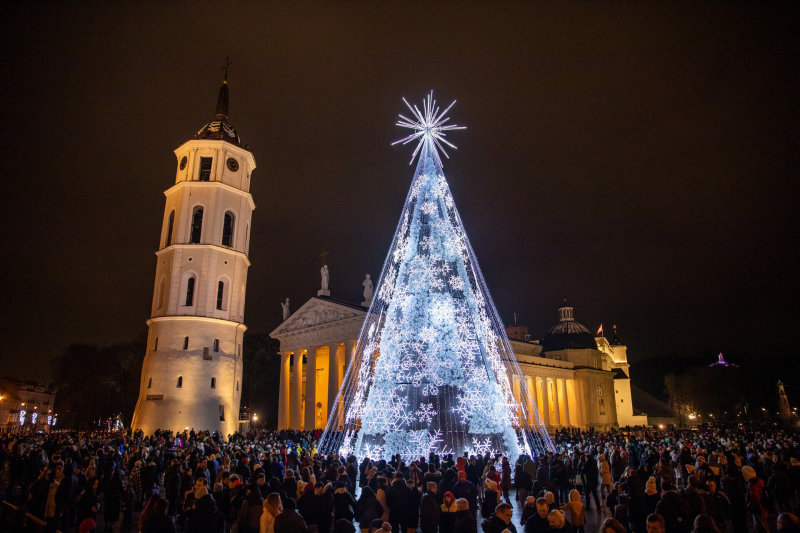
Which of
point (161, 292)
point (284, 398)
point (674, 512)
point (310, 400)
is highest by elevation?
point (161, 292)

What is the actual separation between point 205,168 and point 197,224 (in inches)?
181

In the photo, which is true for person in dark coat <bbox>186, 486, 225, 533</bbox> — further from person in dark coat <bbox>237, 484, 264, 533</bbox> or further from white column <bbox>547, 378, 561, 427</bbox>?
white column <bbox>547, 378, 561, 427</bbox>

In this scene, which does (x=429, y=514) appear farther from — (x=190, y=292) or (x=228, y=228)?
(x=228, y=228)

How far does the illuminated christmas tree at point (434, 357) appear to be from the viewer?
1781 centimetres

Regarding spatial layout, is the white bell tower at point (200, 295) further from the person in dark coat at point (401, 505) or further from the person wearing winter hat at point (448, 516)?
the person wearing winter hat at point (448, 516)

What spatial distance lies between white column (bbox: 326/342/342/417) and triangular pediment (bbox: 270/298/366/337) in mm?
2708

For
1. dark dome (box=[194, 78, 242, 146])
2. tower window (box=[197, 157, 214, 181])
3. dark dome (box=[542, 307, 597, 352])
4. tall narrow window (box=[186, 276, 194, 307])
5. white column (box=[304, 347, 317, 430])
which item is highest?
dark dome (box=[194, 78, 242, 146])

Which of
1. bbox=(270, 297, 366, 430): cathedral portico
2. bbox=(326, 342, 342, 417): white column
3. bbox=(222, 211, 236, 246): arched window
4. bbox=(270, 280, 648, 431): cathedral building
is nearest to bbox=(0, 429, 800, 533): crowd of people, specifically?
bbox=(270, 280, 648, 431): cathedral building

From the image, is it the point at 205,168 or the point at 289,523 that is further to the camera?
the point at 205,168

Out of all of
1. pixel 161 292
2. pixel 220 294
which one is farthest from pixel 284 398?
pixel 161 292

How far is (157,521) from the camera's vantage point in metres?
7.23

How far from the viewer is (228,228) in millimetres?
40781

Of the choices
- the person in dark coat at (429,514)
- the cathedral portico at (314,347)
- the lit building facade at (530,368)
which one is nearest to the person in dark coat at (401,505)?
the person in dark coat at (429,514)

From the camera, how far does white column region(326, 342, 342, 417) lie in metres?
44.3
